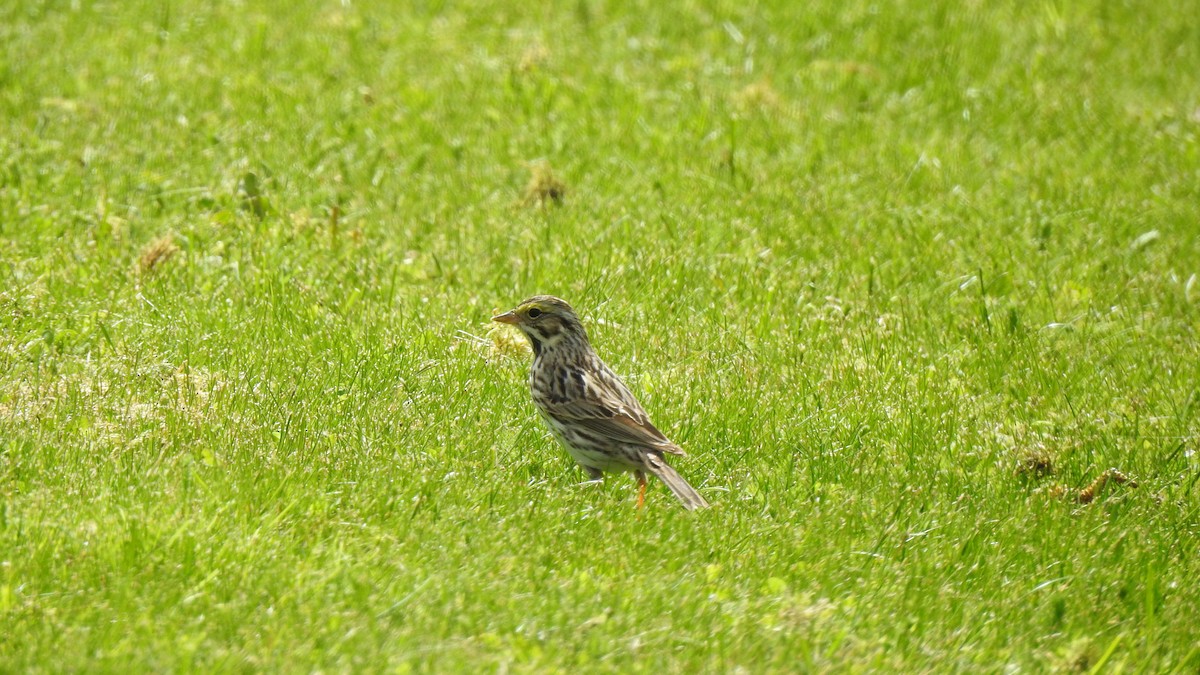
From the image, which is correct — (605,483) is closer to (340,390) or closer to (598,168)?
(340,390)

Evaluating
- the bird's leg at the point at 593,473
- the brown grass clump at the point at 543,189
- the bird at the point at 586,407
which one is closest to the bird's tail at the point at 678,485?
the bird at the point at 586,407

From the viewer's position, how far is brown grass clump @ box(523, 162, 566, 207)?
460 inches

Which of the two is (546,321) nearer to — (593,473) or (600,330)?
(593,473)

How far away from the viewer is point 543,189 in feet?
38.5

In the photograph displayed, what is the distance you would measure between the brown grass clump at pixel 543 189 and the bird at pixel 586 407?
124 inches

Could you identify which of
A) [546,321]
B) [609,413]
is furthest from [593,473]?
[546,321]

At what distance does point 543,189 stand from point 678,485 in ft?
15.2

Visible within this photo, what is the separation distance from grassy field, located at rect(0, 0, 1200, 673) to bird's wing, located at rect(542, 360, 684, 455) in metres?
0.32

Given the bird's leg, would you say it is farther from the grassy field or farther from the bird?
the grassy field

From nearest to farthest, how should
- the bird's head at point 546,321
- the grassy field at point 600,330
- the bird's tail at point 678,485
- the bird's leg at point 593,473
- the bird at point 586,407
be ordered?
the grassy field at point 600,330, the bird's tail at point 678,485, the bird at point 586,407, the bird's leg at point 593,473, the bird's head at point 546,321

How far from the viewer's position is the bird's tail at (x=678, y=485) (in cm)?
748

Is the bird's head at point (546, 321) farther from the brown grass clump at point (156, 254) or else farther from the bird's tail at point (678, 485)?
the brown grass clump at point (156, 254)

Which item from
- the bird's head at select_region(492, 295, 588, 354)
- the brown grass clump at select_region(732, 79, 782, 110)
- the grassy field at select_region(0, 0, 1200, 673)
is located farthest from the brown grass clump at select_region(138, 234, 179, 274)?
the brown grass clump at select_region(732, 79, 782, 110)

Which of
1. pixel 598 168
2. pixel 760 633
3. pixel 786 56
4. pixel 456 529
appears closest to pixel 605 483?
pixel 456 529
